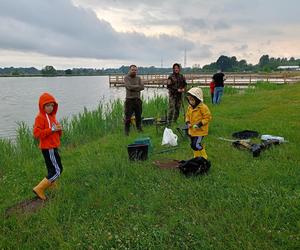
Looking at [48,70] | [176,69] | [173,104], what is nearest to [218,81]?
[173,104]

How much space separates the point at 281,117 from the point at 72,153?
594cm

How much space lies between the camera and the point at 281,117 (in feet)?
28.7

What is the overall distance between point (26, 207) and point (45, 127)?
1.07m

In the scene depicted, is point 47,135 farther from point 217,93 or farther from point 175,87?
point 217,93

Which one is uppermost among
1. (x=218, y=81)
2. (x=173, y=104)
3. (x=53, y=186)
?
(x=218, y=81)

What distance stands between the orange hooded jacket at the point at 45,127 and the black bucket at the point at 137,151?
58.2 inches

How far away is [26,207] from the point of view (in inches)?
154

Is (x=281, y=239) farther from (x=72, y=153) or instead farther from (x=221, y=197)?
(x=72, y=153)

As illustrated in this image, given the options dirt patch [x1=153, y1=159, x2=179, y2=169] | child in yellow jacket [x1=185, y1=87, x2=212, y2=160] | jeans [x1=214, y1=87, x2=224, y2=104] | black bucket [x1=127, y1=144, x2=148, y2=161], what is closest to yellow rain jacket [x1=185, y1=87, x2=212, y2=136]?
child in yellow jacket [x1=185, y1=87, x2=212, y2=160]

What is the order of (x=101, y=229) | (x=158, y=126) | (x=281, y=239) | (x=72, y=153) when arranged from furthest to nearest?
(x=158, y=126), (x=72, y=153), (x=101, y=229), (x=281, y=239)

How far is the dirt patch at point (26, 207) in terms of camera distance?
379 centimetres

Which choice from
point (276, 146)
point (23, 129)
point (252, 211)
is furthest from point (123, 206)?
point (23, 129)

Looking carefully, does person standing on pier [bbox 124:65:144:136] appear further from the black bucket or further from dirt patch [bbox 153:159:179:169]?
dirt patch [bbox 153:159:179:169]

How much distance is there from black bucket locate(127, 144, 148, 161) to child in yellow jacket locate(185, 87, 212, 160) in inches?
34.4
